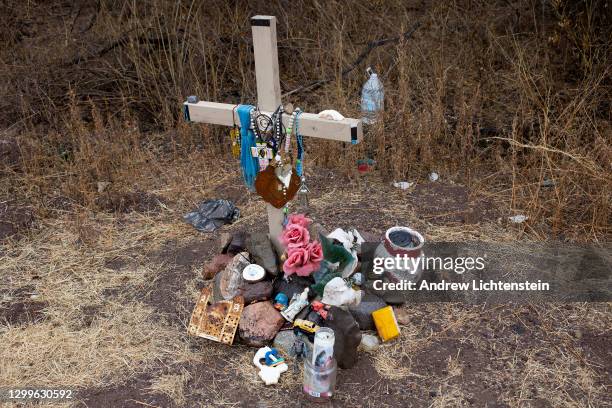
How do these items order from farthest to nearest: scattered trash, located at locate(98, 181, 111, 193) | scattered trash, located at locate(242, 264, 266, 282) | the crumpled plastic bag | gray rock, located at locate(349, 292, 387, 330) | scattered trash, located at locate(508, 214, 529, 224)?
scattered trash, located at locate(98, 181, 111, 193) < the crumpled plastic bag < scattered trash, located at locate(508, 214, 529, 224) < scattered trash, located at locate(242, 264, 266, 282) < gray rock, located at locate(349, 292, 387, 330)

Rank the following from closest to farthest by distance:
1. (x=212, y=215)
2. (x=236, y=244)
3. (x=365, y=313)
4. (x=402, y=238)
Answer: (x=365, y=313), (x=402, y=238), (x=236, y=244), (x=212, y=215)

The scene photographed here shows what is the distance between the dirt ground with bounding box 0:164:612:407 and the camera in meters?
2.99

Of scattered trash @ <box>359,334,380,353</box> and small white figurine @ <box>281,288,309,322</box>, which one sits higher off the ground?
small white figurine @ <box>281,288,309,322</box>

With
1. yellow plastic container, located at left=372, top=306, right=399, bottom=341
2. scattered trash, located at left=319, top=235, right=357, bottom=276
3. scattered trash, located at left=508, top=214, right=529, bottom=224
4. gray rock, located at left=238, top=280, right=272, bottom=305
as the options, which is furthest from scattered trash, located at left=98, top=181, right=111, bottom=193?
scattered trash, located at left=508, top=214, right=529, bottom=224

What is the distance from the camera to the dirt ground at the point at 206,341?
118 inches

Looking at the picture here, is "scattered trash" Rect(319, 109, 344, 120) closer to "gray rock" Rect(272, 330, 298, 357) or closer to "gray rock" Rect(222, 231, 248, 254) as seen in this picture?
"gray rock" Rect(222, 231, 248, 254)

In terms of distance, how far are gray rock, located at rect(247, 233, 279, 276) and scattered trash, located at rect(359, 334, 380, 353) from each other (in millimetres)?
646

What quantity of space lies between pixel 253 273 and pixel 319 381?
818 mm

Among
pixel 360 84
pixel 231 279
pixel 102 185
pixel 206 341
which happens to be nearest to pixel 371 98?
pixel 360 84

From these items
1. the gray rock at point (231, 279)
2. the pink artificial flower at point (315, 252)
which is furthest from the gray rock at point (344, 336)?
the gray rock at point (231, 279)

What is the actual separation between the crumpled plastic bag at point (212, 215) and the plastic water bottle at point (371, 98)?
162cm

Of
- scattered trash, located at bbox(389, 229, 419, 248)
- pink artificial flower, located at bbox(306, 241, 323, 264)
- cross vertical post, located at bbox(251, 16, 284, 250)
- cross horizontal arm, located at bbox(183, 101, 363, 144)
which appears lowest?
scattered trash, located at bbox(389, 229, 419, 248)

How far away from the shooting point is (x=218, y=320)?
10.8ft

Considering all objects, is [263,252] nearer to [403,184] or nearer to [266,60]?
[266,60]
